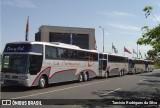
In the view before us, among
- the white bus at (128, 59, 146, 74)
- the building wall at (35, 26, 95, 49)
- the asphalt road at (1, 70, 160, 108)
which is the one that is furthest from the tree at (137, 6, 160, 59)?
the building wall at (35, 26, 95, 49)

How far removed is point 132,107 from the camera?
12.6 metres

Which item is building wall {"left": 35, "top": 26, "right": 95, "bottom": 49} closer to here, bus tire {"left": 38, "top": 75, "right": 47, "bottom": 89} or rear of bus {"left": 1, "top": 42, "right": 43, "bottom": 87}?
bus tire {"left": 38, "top": 75, "right": 47, "bottom": 89}

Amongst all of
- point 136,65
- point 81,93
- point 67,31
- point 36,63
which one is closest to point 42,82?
point 36,63

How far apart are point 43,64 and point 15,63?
6.67ft

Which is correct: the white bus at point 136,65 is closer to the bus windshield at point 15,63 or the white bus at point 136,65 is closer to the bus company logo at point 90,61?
the bus company logo at point 90,61

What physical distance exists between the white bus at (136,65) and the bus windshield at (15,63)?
101ft

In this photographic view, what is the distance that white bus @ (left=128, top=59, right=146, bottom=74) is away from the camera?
4857cm

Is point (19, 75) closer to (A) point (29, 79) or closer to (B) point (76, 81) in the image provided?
(A) point (29, 79)

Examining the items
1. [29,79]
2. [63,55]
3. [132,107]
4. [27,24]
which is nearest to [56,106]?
[132,107]

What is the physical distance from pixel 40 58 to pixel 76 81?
851cm

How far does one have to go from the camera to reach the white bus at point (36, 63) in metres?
18.4

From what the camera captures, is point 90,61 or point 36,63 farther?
point 90,61

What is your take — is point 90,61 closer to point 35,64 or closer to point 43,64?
point 43,64

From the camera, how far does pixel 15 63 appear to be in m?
18.7
